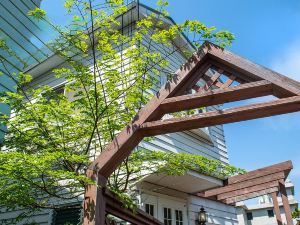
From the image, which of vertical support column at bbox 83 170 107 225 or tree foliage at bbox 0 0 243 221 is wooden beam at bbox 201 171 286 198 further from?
vertical support column at bbox 83 170 107 225

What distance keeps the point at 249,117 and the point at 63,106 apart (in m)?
3.69

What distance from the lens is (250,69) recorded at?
3561mm

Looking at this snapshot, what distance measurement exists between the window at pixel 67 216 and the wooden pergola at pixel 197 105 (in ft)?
10.8

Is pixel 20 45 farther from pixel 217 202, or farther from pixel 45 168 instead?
pixel 217 202

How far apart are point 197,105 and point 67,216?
15.4 ft

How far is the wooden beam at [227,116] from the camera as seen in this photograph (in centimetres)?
325

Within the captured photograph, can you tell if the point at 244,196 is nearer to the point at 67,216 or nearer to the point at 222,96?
the point at 67,216

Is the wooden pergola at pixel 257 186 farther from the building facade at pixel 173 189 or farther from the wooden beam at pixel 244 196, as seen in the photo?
the building facade at pixel 173 189

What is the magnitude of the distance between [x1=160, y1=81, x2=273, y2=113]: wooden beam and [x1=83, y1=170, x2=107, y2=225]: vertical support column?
4.00 feet

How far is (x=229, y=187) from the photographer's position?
8508 millimetres

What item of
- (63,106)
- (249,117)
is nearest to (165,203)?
(63,106)

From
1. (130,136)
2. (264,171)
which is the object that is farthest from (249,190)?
(130,136)

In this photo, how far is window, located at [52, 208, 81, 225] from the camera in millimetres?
6551

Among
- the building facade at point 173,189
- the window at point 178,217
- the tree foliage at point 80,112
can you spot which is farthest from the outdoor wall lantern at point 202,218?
the tree foliage at point 80,112
